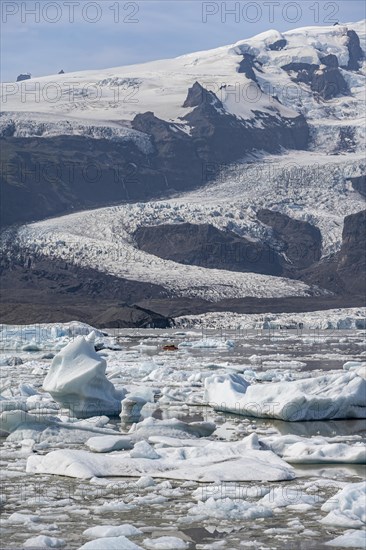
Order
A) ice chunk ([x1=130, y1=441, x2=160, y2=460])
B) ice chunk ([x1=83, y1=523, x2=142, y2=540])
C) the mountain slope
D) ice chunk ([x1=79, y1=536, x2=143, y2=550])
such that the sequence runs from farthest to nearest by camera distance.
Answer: the mountain slope
ice chunk ([x1=130, y1=441, x2=160, y2=460])
ice chunk ([x1=83, y1=523, x2=142, y2=540])
ice chunk ([x1=79, y1=536, x2=143, y2=550])

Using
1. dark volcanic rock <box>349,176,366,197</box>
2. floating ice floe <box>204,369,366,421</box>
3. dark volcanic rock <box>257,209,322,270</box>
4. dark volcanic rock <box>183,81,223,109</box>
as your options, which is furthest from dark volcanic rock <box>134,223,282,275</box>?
floating ice floe <box>204,369,366,421</box>

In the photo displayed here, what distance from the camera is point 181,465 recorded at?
13.3 m

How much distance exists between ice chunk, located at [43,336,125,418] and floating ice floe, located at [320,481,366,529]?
28.6 feet

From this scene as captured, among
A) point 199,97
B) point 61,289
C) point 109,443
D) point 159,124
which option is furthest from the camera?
point 199,97

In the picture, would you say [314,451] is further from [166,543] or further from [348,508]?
[166,543]

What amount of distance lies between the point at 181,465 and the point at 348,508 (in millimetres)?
2970

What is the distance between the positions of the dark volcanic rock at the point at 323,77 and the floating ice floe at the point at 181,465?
177 metres

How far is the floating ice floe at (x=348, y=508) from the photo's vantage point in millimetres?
10492

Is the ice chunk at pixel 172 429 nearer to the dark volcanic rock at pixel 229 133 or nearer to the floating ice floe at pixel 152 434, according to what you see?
the floating ice floe at pixel 152 434

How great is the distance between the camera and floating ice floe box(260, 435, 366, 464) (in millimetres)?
14000

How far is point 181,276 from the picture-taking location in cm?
10312

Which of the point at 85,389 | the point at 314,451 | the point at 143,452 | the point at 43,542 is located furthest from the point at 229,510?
the point at 85,389

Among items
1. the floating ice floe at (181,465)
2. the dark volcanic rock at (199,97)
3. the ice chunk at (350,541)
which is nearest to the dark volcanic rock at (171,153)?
the dark volcanic rock at (199,97)

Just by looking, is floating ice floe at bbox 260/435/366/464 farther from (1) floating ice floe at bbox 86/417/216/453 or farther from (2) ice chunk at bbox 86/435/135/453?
(2) ice chunk at bbox 86/435/135/453
